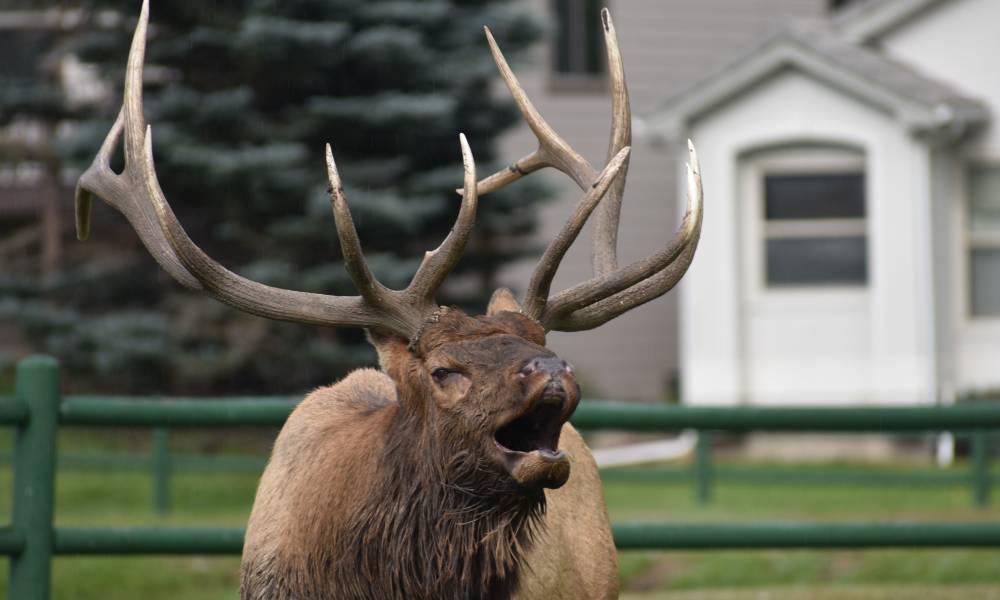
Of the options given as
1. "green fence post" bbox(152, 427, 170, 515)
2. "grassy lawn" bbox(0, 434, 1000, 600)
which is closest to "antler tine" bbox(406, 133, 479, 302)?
"grassy lawn" bbox(0, 434, 1000, 600)

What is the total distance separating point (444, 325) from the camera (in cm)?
422

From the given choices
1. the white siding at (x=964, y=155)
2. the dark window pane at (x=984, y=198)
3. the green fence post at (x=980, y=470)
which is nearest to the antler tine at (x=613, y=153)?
the green fence post at (x=980, y=470)

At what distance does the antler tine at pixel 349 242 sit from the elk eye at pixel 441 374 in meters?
0.28

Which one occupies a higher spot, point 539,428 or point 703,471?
point 539,428

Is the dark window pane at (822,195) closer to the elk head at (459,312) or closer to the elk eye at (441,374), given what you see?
the elk head at (459,312)

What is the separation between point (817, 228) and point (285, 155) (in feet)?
22.3

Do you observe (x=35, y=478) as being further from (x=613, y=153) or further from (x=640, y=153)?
(x=640, y=153)

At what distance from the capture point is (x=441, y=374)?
4109 mm

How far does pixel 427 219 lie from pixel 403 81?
135cm

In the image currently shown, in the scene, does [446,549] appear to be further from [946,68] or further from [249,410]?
[946,68]

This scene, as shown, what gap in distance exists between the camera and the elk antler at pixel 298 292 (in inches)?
166

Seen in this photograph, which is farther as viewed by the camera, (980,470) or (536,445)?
(980,470)

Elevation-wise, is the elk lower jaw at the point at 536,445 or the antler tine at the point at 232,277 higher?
the antler tine at the point at 232,277

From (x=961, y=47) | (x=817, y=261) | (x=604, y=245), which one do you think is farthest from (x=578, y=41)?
(x=604, y=245)
